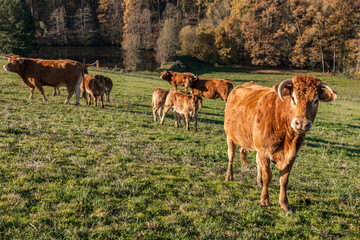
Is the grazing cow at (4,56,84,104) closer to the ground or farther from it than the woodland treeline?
closer to the ground

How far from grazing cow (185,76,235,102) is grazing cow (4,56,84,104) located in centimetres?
864

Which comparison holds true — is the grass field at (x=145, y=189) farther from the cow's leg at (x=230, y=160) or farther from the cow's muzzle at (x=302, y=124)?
the cow's muzzle at (x=302, y=124)

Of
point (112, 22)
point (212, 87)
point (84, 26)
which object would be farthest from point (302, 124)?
point (112, 22)

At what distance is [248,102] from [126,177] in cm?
312

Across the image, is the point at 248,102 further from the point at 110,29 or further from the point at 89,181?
the point at 110,29

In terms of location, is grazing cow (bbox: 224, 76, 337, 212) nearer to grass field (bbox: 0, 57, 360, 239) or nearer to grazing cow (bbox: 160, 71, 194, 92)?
grass field (bbox: 0, 57, 360, 239)

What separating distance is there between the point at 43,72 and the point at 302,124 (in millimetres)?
12556

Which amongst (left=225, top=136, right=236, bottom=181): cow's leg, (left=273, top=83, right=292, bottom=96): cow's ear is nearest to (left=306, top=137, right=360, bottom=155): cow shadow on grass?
(left=225, top=136, right=236, bottom=181): cow's leg

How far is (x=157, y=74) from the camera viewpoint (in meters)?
46.7

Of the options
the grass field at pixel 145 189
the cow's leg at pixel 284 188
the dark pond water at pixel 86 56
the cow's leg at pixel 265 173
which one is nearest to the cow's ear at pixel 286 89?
the cow's leg at pixel 265 173

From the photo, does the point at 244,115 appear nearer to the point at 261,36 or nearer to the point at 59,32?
the point at 261,36

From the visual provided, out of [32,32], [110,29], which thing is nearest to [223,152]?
[32,32]

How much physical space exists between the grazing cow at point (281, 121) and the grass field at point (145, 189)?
81cm

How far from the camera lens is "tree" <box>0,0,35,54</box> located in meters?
45.2
